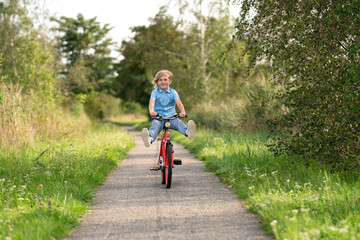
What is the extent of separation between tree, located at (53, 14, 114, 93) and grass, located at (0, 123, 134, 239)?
42954 mm

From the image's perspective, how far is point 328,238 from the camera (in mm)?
3686

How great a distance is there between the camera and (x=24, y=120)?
11547mm

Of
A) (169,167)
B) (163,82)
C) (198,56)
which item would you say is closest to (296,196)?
(169,167)

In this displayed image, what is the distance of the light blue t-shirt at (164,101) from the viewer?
7.33 m

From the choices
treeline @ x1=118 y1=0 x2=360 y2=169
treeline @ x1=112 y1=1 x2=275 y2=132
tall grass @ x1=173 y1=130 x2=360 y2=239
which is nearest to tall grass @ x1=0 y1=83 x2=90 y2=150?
tall grass @ x1=173 y1=130 x2=360 y2=239

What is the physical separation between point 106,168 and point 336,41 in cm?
537

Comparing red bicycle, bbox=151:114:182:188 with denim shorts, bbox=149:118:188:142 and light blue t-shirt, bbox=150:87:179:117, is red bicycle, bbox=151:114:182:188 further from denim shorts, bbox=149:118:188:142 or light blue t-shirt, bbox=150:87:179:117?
light blue t-shirt, bbox=150:87:179:117

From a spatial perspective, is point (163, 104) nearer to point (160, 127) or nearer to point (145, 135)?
point (160, 127)

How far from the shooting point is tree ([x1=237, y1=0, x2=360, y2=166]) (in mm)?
6184

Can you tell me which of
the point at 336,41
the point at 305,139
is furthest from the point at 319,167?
the point at 336,41

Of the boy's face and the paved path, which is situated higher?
the boy's face

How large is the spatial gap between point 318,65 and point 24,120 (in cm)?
850

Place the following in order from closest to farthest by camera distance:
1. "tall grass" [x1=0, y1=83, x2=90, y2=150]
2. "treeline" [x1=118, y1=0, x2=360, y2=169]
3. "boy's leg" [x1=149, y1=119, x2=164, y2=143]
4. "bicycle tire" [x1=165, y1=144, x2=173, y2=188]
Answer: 1. "treeline" [x1=118, y1=0, x2=360, y2=169]
2. "bicycle tire" [x1=165, y1=144, x2=173, y2=188]
3. "boy's leg" [x1=149, y1=119, x2=164, y2=143]
4. "tall grass" [x1=0, y1=83, x2=90, y2=150]

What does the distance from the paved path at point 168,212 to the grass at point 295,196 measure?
22 cm
